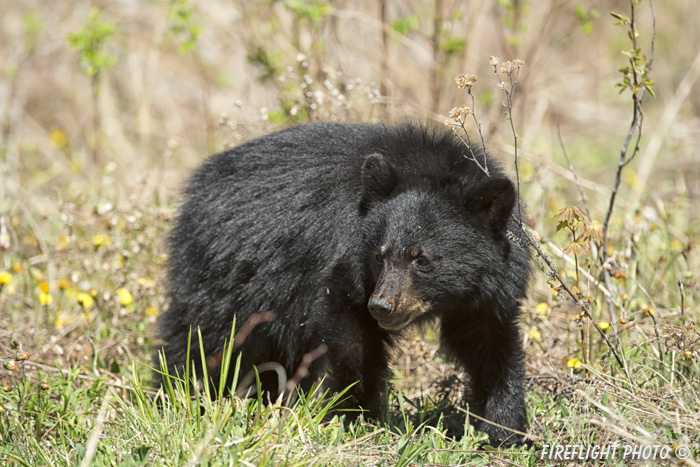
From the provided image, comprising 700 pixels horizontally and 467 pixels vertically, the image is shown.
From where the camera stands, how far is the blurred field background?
3754 millimetres

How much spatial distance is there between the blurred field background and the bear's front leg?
0.16m

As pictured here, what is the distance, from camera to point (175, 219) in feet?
15.3

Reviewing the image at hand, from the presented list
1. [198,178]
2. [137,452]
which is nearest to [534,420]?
[137,452]

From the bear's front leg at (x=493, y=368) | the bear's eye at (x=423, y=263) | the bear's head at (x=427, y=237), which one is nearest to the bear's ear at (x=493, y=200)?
the bear's head at (x=427, y=237)

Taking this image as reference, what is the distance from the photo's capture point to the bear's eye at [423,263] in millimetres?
3818

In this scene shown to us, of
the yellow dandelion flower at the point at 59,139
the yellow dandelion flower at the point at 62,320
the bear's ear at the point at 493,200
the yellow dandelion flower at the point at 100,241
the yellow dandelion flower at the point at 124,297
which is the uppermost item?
the bear's ear at the point at 493,200

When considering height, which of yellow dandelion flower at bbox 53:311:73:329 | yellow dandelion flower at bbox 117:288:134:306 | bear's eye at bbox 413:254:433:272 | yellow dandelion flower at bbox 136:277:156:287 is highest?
bear's eye at bbox 413:254:433:272

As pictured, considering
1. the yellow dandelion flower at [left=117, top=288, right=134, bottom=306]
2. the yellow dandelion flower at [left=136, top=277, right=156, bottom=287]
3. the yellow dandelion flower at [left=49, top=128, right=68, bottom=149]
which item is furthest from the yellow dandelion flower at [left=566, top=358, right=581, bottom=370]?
the yellow dandelion flower at [left=49, top=128, right=68, bottom=149]

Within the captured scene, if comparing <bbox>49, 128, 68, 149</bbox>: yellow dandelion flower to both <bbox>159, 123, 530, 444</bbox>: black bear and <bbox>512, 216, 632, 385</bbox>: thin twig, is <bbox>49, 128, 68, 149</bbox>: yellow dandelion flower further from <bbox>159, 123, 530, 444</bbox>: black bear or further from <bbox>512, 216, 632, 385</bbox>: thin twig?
<bbox>512, 216, 632, 385</bbox>: thin twig

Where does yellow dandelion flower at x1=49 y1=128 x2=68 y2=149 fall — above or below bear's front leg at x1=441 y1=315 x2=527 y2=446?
above

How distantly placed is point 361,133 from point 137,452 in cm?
209

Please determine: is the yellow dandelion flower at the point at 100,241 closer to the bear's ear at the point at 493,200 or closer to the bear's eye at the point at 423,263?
the bear's eye at the point at 423,263

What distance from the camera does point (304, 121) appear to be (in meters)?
6.55

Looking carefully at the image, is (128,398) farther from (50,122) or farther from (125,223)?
(50,122)
